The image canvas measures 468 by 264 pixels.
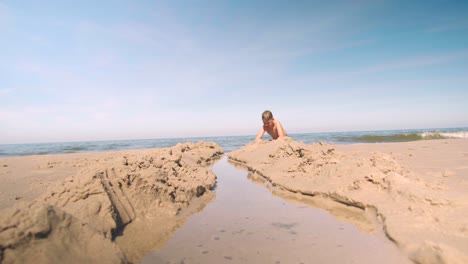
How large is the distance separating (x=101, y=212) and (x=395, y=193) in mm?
2138

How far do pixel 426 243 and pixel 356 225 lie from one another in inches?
19.7

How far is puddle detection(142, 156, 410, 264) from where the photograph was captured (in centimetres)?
133

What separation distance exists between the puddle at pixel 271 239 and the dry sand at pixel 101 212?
17 cm

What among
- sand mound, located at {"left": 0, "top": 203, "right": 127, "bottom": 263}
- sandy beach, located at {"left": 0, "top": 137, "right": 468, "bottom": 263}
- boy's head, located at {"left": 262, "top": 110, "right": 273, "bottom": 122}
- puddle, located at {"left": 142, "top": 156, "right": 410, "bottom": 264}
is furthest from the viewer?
boy's head, located at {"left": 262, "top": 110, "right": 273, "bottom": 122}

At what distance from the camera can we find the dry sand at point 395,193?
53.0 inches

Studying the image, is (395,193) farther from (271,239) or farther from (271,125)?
(271,125)

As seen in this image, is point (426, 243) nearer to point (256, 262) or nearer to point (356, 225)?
point (356, 225)

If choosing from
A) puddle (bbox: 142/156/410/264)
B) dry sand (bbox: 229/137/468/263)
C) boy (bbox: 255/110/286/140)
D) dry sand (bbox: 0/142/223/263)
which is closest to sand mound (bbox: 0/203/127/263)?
dry sand (bbox: 0/142/223/263)

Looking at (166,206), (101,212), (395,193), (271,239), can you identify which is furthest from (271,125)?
(101,212)

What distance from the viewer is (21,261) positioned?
3.25ft

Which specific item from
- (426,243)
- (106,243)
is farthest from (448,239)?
(106,243)

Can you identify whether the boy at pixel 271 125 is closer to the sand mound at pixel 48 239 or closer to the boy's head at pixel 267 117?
the boy's head at pixel 267 117

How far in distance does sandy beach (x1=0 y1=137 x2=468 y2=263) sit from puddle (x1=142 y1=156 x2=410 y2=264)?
11 centimetres

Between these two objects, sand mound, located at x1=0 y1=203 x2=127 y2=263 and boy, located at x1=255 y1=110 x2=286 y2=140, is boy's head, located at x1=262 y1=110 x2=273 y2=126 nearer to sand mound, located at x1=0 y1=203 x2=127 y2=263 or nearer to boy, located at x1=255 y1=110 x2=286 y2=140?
boy, located at x1=255 y1=110 x2=286 y2=140
